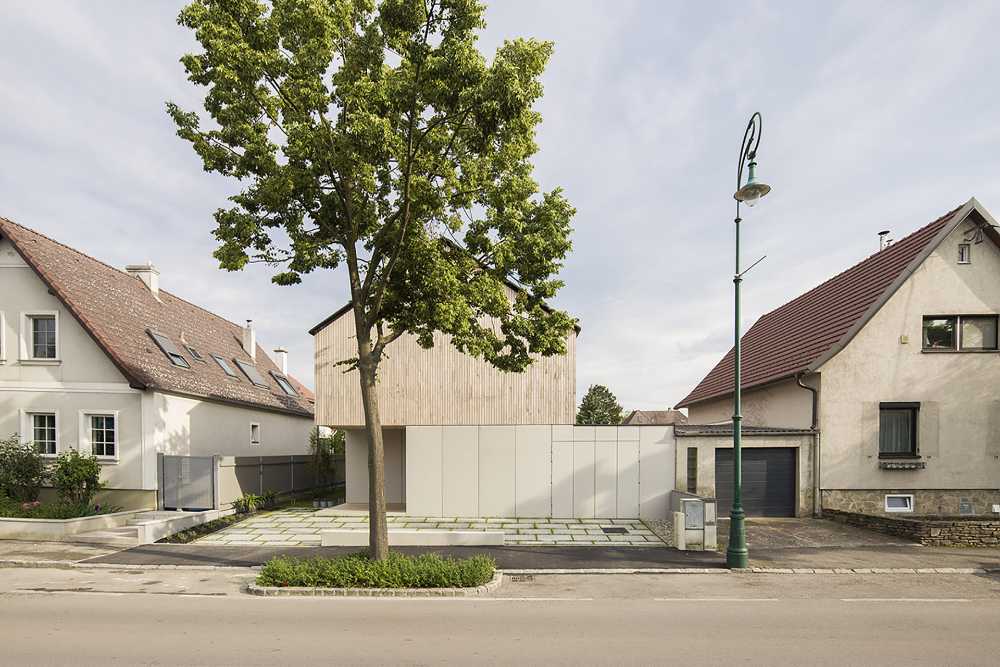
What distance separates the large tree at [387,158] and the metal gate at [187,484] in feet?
31.2

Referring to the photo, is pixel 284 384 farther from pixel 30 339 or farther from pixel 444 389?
pixel 444 389

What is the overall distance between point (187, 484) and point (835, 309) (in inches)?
887

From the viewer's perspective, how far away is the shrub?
14859 mm

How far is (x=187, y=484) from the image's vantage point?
16.5m

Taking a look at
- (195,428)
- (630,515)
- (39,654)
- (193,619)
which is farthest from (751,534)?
(195,428)

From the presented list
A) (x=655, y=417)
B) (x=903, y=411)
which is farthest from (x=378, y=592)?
(x=655, y=417)

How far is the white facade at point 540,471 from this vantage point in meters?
16.5

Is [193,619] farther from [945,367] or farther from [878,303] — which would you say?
[945,367]

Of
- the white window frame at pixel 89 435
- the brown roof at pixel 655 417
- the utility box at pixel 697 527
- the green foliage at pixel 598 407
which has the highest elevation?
the white window frame at pixel 89 435

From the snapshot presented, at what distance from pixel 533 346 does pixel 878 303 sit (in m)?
11.9

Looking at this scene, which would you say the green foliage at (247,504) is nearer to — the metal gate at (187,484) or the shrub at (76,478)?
the metal gate at (187,484)

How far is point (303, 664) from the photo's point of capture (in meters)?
6.31

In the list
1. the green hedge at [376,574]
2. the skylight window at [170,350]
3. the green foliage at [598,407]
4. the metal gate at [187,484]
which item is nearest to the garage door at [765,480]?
the green hedge at [376,574]

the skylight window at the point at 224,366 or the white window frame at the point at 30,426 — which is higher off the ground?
the skylight window at the point at 224,366
